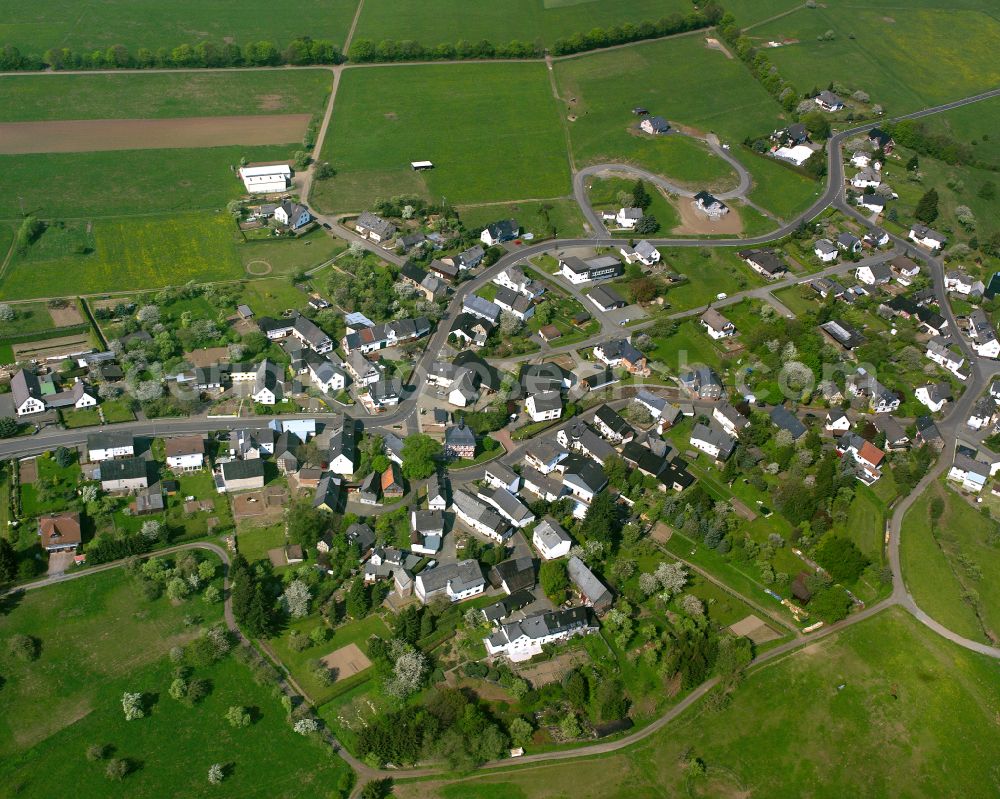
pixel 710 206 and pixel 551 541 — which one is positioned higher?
pixel 710 206

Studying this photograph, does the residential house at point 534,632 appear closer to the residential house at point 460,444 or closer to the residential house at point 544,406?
the residential house at point 460,444

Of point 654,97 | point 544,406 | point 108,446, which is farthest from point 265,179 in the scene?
point 654,97

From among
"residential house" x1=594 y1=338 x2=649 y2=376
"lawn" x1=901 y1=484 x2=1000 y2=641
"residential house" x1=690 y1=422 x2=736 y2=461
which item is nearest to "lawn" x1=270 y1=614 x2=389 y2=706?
"residential house" x1=690 y1=422 x2=736 y2=461

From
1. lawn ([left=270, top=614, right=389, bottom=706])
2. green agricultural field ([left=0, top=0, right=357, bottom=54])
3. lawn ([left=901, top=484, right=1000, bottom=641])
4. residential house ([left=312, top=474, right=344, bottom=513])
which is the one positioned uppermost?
green agricultural field ([left=0, top=0, right=357, bottom=54])

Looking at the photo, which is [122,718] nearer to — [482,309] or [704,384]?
[482,309]

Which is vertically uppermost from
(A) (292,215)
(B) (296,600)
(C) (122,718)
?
(A) (292,215)

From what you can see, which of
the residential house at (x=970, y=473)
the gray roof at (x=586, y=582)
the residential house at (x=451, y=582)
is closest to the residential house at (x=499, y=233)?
the gray roof at (x=586, y=582)

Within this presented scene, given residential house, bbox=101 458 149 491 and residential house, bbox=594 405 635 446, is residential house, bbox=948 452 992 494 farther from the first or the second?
residential house, bbox=101 458 149 491
